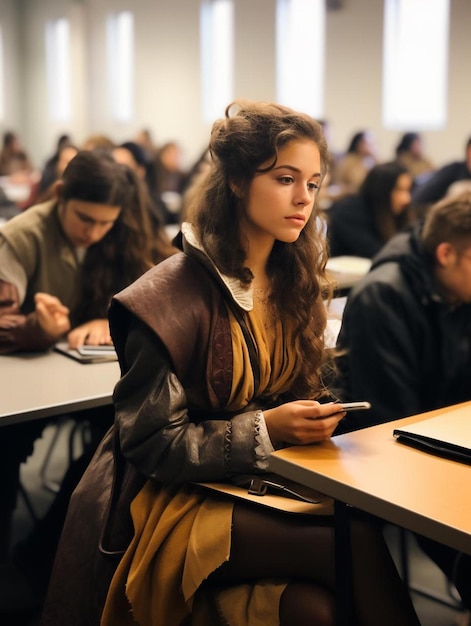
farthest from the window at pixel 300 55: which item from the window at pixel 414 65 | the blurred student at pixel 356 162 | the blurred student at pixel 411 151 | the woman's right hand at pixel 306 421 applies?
the woman's right hand at pixel 306 421

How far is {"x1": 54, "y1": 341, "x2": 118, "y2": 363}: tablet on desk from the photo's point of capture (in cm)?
232

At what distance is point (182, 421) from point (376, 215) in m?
2.94

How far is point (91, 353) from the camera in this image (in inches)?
92.6

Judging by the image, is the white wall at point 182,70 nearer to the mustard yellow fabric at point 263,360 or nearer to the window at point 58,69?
the window at point 58,69

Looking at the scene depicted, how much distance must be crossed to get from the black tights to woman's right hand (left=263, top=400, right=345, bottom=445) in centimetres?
13

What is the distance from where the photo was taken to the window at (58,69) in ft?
46.5

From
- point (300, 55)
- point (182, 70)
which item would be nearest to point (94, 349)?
point (300, 55)

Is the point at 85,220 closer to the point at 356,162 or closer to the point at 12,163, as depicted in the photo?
the point at 356,162

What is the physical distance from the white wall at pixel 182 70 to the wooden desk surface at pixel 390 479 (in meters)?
7.87

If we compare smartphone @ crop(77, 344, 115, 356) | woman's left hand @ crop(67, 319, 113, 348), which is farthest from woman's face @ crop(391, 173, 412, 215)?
smartphone @ crop(77, 344, 115, 356)

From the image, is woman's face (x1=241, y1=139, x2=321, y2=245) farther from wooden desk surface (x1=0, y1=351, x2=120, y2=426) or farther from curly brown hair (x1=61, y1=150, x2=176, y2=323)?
curly brown hair (x1=61, y1=150, x2=176, y2=323)

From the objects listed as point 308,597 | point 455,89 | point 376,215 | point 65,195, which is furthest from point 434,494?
point 455,89

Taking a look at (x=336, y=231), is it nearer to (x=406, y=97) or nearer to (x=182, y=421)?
(x=182, y=421)

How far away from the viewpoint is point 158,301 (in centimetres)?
154
